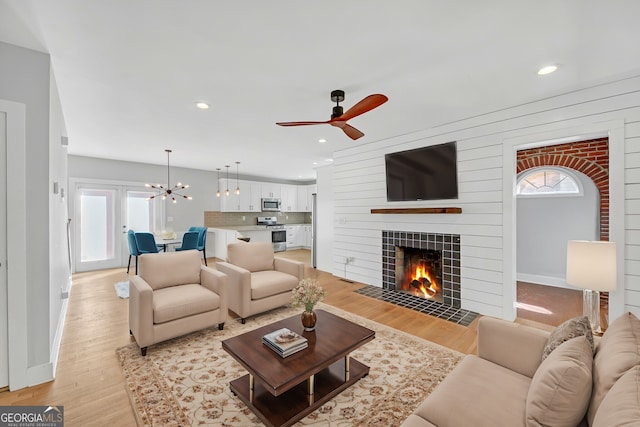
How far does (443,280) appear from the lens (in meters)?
3.97

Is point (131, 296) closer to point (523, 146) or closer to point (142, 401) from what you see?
point (142, 401)

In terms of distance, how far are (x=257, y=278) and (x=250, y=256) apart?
0.44 m

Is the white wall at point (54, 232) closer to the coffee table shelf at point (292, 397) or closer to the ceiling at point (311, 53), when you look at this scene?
the ceiling at point (311, 53)

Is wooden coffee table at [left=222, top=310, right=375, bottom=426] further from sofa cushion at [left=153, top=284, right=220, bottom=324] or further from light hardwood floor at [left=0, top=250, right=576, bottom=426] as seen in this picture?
sofa cushion at [left=153, top=284, right=220, bottom=324]

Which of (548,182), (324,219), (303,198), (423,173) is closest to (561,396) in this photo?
(423,173)

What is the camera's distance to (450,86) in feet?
8.93

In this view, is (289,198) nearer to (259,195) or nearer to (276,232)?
(259,195)

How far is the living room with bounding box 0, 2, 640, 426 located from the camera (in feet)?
6.81

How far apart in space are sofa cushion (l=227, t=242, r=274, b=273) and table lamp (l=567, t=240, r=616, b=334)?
11.3ft

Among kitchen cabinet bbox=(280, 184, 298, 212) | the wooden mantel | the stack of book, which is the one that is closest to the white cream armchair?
the stack of book

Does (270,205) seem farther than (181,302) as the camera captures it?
Yes

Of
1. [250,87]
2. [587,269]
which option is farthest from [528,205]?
[250,87]

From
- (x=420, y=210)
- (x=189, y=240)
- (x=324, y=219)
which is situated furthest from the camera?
(x=324, y=219)

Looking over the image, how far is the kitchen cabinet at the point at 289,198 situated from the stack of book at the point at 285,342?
297 inches
